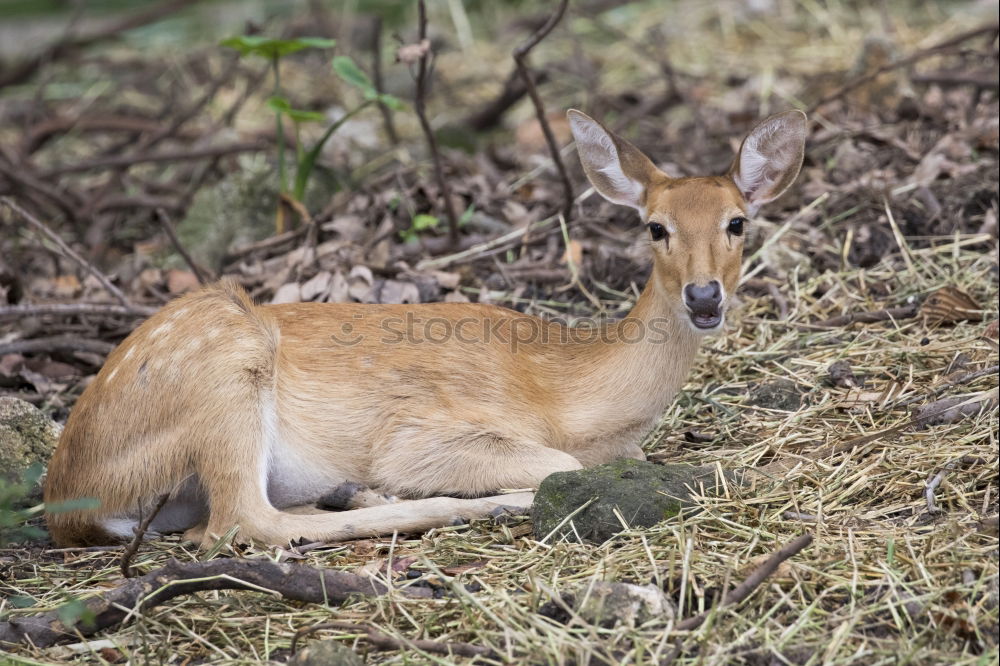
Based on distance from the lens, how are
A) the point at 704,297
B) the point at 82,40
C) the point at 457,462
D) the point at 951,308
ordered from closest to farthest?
the point at 704,297
the point at 457,462
the point at 951,308
the point at 82,40

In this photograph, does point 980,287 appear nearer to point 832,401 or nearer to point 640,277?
point 832,401

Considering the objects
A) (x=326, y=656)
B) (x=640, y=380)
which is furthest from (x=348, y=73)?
(x=326, y=656)

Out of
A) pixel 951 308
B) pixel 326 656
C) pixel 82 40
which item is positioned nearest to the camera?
pixel 326 656

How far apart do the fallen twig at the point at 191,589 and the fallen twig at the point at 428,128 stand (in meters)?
3.12

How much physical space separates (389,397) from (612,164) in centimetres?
146

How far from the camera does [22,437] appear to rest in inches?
198

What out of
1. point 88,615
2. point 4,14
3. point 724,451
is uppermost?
point 4,14

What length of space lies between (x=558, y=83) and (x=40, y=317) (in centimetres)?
530

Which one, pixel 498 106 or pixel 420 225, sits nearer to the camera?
pixel 420 225

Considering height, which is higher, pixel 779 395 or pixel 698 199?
pixel 698 199

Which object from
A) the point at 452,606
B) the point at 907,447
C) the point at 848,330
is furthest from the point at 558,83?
the point at 452,606

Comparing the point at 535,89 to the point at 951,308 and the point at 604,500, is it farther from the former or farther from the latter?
the point at 604,500

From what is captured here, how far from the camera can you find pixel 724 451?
4.95m

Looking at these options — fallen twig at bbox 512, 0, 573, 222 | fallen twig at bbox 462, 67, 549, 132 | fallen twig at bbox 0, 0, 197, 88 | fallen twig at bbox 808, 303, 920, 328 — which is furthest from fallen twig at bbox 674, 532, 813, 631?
fallen twig at bbox 0, 0, 197, 88
